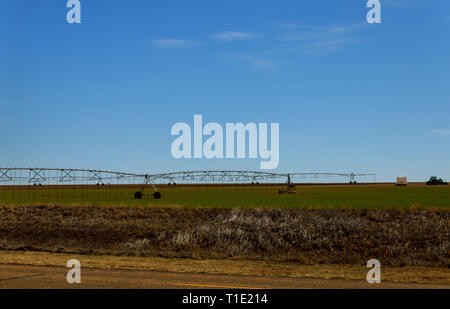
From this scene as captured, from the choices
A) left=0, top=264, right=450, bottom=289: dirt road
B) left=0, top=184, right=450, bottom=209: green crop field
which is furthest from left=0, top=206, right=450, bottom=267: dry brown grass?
left=0, top=264, right=450, bottom=289: dirt road

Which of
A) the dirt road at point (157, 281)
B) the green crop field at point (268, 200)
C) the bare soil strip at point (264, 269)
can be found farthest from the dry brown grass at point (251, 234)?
the dirt road at point (157, 281)

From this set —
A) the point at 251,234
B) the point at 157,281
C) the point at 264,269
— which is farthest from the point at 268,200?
the point at 157,281

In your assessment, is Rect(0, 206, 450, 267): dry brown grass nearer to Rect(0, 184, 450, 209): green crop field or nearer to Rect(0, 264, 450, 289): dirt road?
Rect(0, 184, 450, 209): green crop field

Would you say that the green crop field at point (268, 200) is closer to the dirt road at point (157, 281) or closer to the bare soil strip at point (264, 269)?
the bare soil strip at point (264, 269)

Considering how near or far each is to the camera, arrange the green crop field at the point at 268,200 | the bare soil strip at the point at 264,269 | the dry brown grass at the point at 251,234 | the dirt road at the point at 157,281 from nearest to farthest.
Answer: the dirt road at the point at 157,281 → the bare soil strip at the point at 264,269 → the dry brown grass at the point at 251,234 → the green crop field at the point at 268,200

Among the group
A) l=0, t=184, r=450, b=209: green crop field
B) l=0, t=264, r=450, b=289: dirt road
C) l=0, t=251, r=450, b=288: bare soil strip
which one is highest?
l=0, t=184, r=450, b=209: green crop field

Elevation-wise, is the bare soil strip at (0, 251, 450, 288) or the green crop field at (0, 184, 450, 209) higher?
the green crop field at (0, 184, 450, 209)

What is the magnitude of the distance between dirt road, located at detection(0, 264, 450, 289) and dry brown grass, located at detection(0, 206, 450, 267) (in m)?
9.57

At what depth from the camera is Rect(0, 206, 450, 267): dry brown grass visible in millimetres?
30516

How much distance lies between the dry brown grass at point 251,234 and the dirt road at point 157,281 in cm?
957

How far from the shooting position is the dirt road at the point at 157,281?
50.9 ft

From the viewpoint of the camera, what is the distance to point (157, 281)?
16.5 meters
